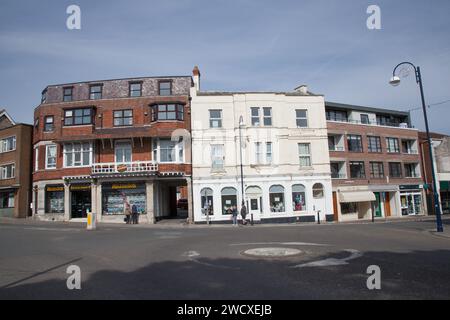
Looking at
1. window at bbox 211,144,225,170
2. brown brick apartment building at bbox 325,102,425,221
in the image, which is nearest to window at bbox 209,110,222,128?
window at bbox 211,144,225,170

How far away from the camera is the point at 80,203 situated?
31.5 metres

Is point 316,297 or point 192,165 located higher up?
point 192,165

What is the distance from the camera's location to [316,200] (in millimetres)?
31656

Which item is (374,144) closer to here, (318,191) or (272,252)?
(318,191)

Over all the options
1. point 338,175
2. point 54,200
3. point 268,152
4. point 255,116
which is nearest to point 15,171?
point 54,200

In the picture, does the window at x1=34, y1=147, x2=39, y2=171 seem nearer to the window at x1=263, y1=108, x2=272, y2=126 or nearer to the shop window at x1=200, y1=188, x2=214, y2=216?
the shop window at x1=200, y1=188, x2=214, y2=216

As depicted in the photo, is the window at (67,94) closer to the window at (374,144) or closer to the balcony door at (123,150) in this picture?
the balcony door at (123,150)

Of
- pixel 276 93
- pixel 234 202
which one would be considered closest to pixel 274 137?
pixel 276 93

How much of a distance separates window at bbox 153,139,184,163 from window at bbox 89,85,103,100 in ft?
24.1

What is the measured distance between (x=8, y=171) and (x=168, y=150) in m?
18.2

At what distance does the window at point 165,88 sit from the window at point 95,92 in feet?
18.5

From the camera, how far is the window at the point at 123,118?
31.1m

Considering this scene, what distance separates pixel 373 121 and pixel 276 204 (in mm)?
18522
